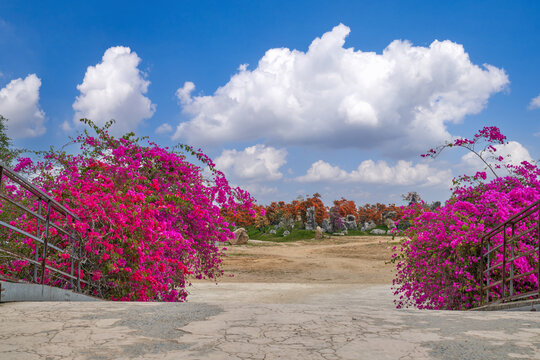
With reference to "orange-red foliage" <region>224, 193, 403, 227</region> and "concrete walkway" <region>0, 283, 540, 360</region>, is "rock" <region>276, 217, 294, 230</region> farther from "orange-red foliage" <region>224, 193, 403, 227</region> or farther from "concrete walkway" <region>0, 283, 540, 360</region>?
"concrete walkway" <region>0, 283, 540, 360</region>

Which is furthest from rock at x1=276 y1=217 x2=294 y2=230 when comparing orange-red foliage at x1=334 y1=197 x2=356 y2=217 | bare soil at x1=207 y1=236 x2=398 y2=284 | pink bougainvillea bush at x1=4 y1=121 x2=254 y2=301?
pink bougainvillea bush at x1=4 y1=121 x2=254 y2=301

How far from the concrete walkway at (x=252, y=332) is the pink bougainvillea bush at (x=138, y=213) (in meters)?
2.15

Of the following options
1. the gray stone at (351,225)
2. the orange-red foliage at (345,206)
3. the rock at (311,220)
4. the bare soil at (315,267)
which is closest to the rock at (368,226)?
the gray stone at (351,225)

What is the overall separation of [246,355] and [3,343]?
165cm

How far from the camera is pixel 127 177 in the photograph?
8703 mm

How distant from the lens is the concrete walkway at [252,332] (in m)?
2.75

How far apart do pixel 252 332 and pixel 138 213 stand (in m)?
4.22

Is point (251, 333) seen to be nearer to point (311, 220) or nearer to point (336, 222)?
point (311, 220)

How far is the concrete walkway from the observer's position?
9.03 feet

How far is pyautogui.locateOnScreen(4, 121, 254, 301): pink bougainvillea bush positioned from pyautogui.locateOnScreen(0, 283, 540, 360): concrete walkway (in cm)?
215

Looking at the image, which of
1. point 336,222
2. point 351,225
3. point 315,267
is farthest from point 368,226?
point 315,267

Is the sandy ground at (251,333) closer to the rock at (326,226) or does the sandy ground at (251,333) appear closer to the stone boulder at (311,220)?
the stone boulder at (311,220)

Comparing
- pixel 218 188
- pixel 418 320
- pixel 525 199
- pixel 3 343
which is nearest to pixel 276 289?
pixel 218 188

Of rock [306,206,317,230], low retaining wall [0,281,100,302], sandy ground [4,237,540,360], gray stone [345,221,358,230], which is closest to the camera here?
sandy ground [4,237,540,360]
